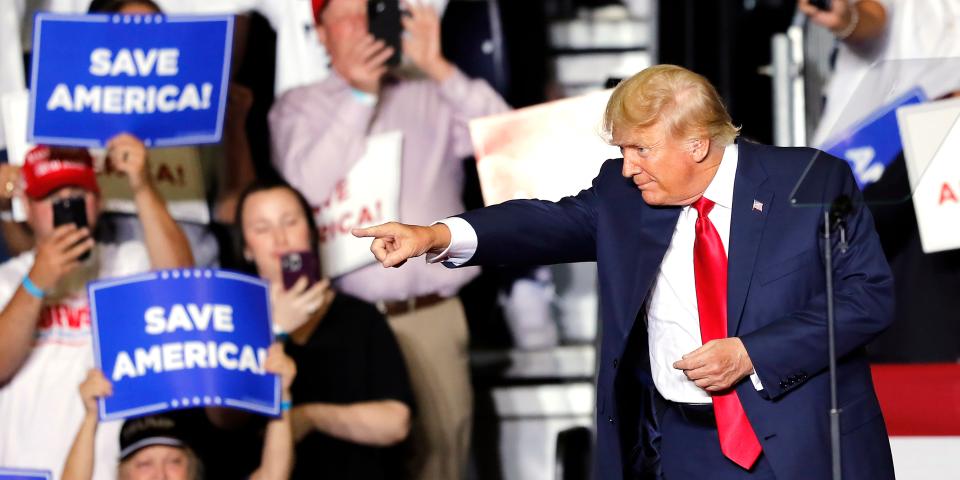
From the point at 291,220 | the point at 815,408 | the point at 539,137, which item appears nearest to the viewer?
the point at 815,408

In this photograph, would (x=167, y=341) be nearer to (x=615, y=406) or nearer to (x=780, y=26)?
(x=615, y=406)

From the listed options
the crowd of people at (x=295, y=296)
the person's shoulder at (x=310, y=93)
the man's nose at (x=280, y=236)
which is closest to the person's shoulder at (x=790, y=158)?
the crowd of people at (x=295, y=296)

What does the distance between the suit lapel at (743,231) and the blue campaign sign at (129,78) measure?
2088 millimetres

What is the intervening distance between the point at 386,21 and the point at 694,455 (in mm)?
2221

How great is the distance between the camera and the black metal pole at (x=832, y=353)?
7.52 ft

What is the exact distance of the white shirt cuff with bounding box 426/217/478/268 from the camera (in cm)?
244

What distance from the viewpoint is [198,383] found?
12.9 feet

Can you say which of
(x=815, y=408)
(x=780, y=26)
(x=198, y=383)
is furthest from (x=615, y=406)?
(x=780, y=26)

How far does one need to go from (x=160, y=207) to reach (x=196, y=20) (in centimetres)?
55

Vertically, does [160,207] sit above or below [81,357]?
above

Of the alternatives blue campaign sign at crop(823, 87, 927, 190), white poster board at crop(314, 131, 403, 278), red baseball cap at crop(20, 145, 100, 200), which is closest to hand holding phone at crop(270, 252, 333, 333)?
white poster board at crop(314, 131, 403, 278)

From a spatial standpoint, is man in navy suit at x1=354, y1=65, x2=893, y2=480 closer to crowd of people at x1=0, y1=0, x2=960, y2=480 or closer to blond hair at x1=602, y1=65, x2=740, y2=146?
blond hair at x1=602, y1=65, x2=740, y2=146

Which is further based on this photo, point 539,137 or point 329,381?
point 329,381

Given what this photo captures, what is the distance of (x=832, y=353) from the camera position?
2307 mm
